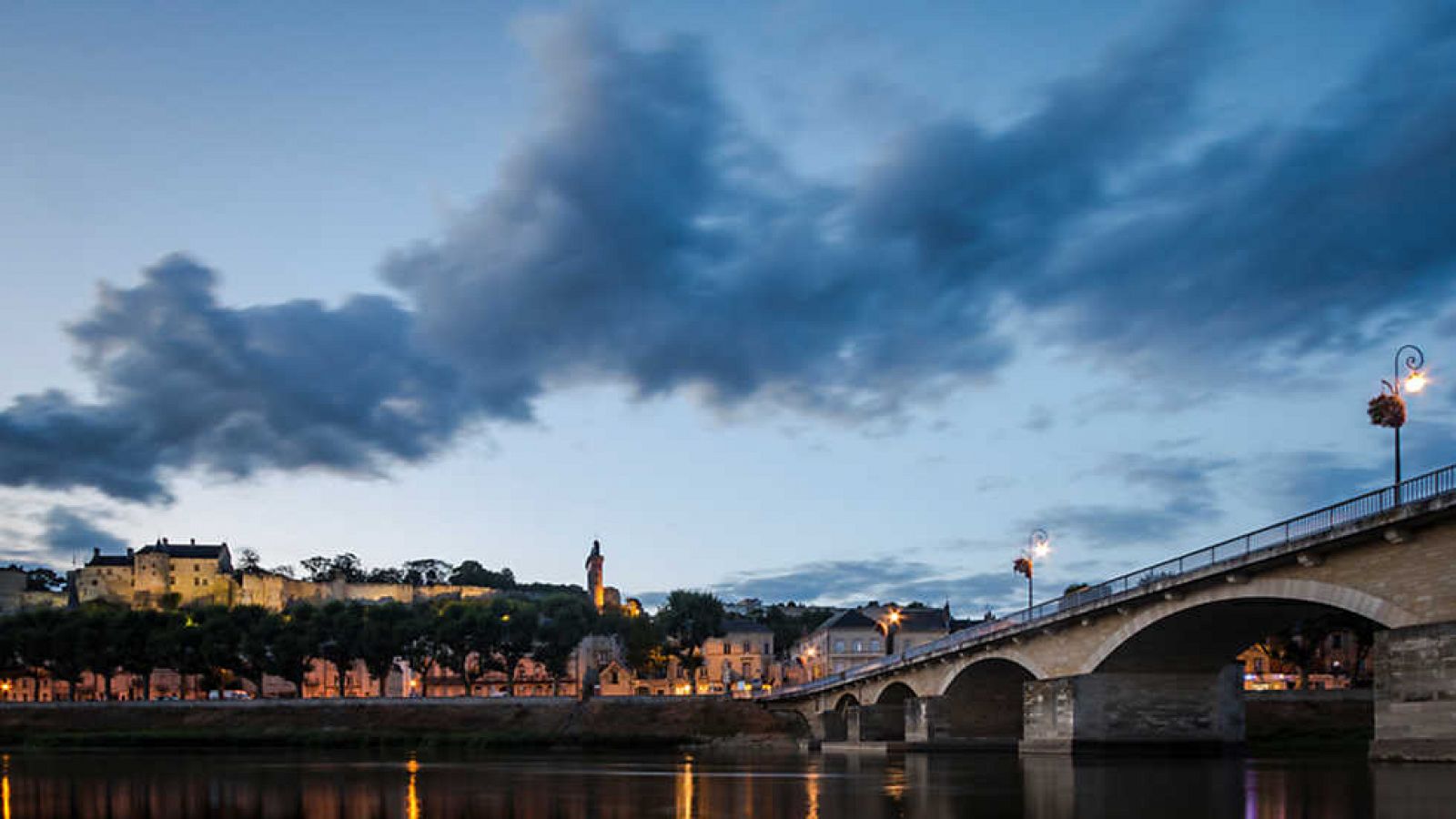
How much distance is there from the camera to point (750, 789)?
38594mm

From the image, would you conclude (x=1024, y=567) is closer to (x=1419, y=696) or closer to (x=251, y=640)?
(x=1419, y=696)

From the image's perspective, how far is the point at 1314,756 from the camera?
2315 inches

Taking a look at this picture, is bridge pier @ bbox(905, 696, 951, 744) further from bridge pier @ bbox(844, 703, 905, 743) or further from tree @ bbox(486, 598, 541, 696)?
tree @ bbox(486, 598, 541, 696)

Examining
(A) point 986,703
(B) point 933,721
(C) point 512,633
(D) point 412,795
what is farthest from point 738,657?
(D) point 412,795

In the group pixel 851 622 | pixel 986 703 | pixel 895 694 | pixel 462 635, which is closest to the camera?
pixel 986 703

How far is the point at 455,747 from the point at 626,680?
214 feet

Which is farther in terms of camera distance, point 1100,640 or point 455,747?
point 455,747

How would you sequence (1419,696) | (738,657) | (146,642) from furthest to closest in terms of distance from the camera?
(738,657), (146,642), (1419,696)

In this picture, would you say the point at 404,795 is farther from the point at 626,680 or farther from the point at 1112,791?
the point at 626,680

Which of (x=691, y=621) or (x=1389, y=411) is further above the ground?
(x=1389, y=411)

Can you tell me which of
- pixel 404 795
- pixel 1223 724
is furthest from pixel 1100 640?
pixel 404 795

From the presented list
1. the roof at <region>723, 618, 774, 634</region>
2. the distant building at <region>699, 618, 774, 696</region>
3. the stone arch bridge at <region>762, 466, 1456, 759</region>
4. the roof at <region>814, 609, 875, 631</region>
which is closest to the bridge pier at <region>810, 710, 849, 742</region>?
the stone arch bridge at <region>762, 466, 1456, 759</region>

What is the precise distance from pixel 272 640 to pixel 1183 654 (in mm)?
84476

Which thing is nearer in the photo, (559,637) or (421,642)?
(421,642)
